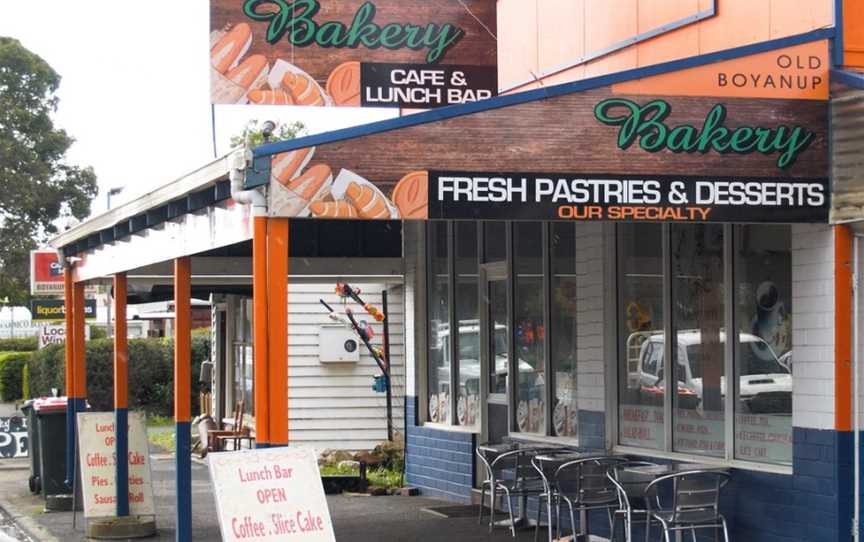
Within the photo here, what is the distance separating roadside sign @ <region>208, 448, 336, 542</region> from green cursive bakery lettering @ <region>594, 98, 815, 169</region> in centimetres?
270

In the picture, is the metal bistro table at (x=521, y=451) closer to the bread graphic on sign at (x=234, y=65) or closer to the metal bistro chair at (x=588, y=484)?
the metal bistro chair at (x=588, y=484)

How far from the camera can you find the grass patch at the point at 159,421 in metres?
29.1

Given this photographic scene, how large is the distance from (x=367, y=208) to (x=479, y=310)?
6186mm

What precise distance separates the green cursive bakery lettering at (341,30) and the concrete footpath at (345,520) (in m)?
4.16

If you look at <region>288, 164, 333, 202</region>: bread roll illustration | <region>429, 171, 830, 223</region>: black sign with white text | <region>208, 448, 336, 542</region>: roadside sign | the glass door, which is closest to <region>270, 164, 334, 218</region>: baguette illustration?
<region>288, 164, 333, 202</region>: bread roll illustration

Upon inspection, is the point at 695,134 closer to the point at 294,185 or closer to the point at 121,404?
the point at 294,185

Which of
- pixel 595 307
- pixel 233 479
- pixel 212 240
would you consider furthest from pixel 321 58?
pixel 233 479

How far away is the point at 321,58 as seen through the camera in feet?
36.7

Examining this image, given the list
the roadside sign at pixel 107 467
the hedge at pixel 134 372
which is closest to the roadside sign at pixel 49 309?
the hedge at pixel 134 372

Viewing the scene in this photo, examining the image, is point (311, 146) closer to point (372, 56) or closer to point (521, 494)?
point (372, 56)

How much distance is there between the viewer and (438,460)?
14.6m

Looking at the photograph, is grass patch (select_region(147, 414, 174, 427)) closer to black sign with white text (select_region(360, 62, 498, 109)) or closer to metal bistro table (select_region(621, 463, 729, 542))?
Result: black sign with white text (select_region(360, 62, 498, 109))

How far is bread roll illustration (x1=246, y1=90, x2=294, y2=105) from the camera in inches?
432

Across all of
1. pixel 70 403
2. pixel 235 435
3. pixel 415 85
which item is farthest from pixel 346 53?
pixel 235 435
